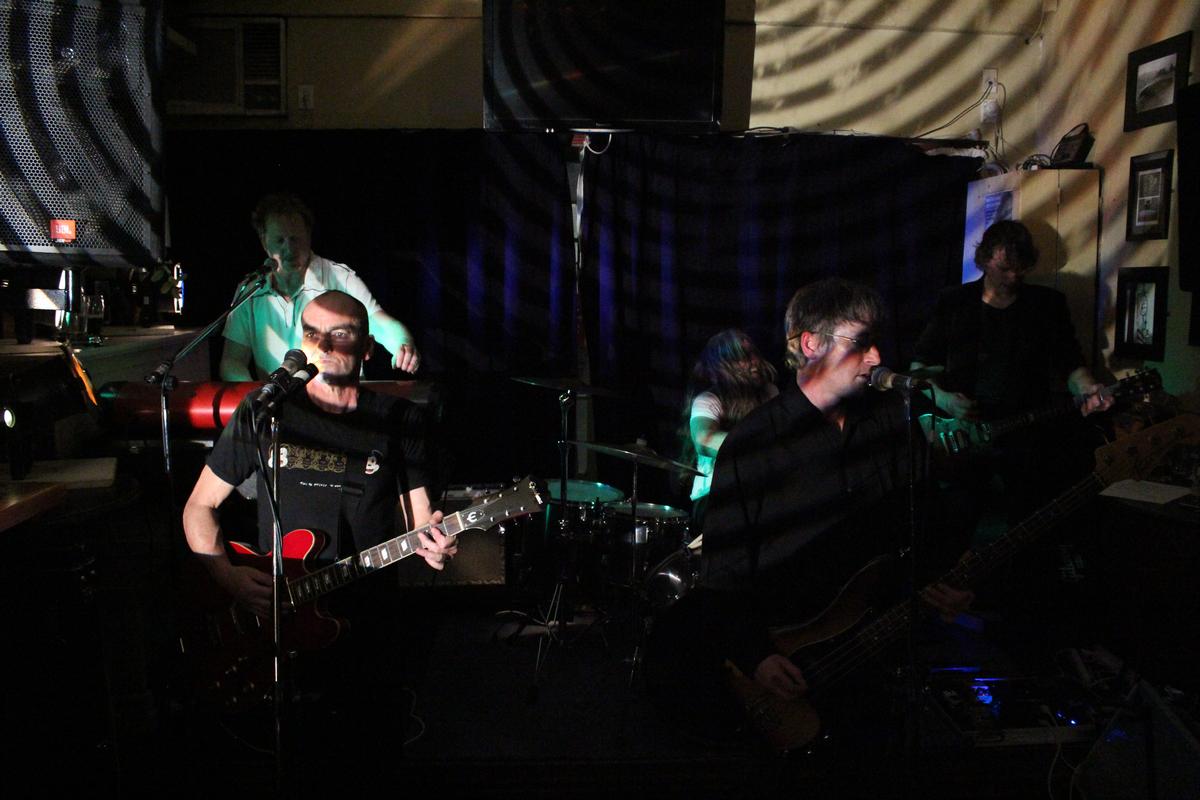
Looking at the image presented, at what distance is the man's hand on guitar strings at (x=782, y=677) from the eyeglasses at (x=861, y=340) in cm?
84

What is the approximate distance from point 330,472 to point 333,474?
0.04 feet

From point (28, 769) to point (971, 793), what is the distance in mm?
2505

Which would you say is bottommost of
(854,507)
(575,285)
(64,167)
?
(854,507)

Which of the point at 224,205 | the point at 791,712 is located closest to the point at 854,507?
the point at 791,712

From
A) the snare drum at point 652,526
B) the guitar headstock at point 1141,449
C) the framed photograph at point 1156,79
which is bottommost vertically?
the snare drum at point 652,526

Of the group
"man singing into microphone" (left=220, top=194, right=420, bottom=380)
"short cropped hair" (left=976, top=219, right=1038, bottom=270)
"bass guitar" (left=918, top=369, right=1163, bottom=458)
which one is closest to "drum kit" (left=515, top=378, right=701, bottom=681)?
"man singing into microphone" (left=220, top=194, right=420, bottom=380)

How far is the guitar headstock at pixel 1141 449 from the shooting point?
2.93 metres

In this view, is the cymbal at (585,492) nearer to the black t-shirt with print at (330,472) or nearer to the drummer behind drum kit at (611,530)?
the drummer behind drum kit at (611,530)

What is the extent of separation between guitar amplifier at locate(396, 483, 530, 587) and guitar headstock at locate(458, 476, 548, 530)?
1.36 metres

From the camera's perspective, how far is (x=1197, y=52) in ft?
12.0

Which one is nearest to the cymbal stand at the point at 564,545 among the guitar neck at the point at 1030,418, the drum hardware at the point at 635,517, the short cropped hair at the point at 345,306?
the drum hardware at the point at 635,517

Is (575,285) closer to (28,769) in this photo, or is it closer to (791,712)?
(791,712)

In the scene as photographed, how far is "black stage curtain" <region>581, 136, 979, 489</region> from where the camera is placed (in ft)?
14.6

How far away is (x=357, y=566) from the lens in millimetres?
2635
